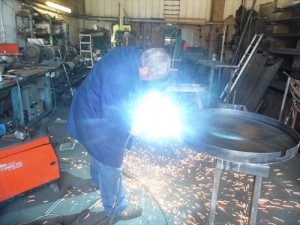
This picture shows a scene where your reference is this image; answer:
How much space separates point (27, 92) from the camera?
12.3ft

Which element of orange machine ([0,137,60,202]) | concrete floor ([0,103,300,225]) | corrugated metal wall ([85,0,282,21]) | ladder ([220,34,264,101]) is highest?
corrugated metal wall ([85,0,282,21])

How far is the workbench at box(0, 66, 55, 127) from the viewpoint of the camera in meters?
3.26

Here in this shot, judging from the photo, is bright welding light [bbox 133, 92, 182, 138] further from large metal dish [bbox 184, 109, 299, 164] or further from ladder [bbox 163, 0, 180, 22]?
ladder [bbox 163, 0, 180, 22]

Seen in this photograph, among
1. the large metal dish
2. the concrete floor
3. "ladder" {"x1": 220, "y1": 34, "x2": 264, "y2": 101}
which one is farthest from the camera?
"ladder" {"x1": 220, "y1": 34, "x2": 264, "y2": 101}

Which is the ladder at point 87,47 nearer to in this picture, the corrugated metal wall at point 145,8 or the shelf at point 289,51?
the corrugated metal wall at point 145,8

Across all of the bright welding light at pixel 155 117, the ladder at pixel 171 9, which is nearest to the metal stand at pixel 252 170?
the bright welding light at pixel 155 117

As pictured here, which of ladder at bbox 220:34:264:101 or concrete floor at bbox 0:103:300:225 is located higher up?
ladder at bbox 220:34:264:101

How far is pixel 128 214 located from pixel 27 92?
266cm

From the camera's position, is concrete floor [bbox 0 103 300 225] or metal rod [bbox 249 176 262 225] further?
concrete floor [bbox 0 103 300 225]

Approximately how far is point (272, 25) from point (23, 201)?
5643mm

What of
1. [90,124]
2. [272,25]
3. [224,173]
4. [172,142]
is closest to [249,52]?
[272,25]

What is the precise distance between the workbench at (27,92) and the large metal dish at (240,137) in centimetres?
222

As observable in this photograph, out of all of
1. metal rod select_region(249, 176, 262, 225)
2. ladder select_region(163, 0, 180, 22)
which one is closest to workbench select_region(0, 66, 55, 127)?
metal rod select_region(249, 176, 262, 225)

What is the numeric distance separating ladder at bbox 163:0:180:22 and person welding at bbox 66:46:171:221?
31.3ft
